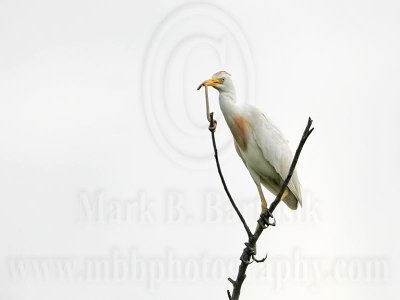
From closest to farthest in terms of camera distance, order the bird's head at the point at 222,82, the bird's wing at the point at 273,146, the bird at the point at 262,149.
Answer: the bird's head at the point at 222,82, the bird at the point at 262,149, the bird's wing at the point at 273,146

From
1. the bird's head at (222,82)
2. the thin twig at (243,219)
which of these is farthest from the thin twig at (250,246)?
the bird's head at (222,82)

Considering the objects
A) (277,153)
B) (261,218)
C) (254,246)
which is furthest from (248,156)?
(254,246)

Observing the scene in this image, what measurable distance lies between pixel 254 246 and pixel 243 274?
30cm

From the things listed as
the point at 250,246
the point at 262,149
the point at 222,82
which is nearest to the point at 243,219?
the point at 250,246

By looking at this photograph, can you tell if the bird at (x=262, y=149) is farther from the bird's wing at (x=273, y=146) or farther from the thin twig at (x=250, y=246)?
the thin twig at (x=250, y=246)

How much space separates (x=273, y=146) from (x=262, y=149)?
0.07m

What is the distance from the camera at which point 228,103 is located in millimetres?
3617

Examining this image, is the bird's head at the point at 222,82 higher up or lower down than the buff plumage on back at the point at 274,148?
higher up

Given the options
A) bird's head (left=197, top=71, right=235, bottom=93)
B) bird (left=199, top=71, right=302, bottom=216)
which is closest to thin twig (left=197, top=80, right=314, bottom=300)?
bird's head (left=197, top=71, right=235, bottom=93)

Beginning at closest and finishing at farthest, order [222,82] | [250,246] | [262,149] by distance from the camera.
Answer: [250,246] < [222,82] < [262,149]

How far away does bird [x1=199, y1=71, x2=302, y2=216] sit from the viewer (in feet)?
12.4

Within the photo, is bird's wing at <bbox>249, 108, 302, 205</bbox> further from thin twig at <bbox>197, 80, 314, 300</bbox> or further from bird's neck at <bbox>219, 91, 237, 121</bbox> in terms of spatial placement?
thin twig at <bbox>197, 80, 314, 300</bbox>

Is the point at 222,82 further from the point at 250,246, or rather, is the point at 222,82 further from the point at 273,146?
the point at 250,246

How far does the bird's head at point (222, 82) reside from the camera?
3.49 m
